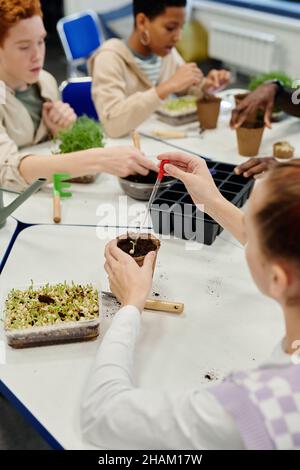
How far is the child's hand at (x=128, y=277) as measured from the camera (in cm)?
109

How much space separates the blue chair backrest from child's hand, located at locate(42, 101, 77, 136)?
54.4 inches

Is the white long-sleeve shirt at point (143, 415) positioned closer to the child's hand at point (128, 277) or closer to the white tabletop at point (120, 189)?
the child's hand at point (128, 277)

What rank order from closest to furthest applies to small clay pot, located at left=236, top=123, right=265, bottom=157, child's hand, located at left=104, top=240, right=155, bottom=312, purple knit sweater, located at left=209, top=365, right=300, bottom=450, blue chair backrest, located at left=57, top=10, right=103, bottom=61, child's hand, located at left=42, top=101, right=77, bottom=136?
purple knit sweater, located at left=209, top=365, right=300, bottom=450 → child's hand, located at left=104, top=240, right=155, bottom=312 → small clay pot, located at left=236, top=123, right=265, bottom=157 → child's hand, located at left=42, top=101, right=77, bottom=136 → blue chair backrest, located at left=57, top=10, right=103, bottom=61

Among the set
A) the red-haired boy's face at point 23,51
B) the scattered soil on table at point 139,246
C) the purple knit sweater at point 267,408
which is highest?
the red-haired boy's face at point 23,51

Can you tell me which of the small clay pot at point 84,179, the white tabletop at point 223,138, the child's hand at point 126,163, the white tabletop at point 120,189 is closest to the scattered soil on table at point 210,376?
the white tabletop at point 120,189

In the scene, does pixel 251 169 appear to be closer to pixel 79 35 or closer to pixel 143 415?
pixel 143 415

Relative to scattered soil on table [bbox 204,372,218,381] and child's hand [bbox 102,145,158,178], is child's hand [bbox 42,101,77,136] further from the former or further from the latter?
scattered soil on table [bbox 204,372,218,381]

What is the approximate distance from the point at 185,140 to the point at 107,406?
57.1 inches

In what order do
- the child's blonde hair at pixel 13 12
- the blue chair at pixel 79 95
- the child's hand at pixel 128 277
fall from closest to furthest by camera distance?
the child's hand at pixel 128 277 → the child's blonde hair at pixel 13 12 → the blue chair at pixel 79 95

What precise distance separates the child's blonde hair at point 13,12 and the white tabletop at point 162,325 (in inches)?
28.4

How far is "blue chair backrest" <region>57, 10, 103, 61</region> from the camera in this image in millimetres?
3247

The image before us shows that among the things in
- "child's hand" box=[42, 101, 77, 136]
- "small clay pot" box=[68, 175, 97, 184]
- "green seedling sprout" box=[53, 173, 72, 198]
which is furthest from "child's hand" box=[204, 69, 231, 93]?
"green seedling sprout" box=[53, 173, 72, 198]

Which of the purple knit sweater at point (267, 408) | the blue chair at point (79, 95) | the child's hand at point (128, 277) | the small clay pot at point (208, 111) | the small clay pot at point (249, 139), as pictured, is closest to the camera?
the purple knit sweater at point (267, 408)
